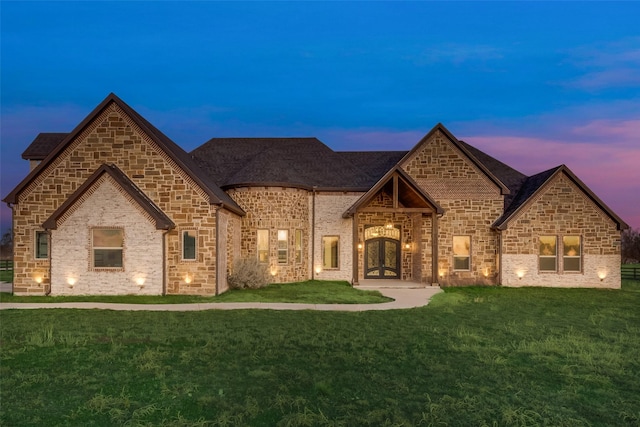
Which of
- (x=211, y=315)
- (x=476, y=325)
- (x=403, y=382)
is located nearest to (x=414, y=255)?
(x=476, y=325)

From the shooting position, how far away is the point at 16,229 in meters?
17.1

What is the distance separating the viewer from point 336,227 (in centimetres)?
2333

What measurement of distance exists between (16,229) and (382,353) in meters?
16.2

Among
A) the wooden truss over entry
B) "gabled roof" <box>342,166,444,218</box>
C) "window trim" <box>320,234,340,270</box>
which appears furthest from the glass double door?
"gabled roof" <box>342,166,444,218</box>

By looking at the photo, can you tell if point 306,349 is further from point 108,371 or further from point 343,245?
point 343,245

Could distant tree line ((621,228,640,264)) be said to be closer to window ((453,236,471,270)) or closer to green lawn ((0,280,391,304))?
window ((453,236,471,270))

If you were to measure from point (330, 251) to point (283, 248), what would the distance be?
2889mm

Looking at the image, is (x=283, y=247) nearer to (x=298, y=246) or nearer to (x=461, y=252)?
(x=298, y=246)

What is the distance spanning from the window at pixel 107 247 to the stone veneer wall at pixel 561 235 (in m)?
18.0

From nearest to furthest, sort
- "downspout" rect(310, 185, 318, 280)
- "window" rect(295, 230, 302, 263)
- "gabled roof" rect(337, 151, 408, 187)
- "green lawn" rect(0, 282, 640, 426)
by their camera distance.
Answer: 1. "green lawn" rect(0, 282, 640, 426)
2. "window" rect(295, 230, 302, 263)
3. "downspout" rect(310, 185, 318, 280)
4. "gabled roof" rect(337, 151, 408, 187)

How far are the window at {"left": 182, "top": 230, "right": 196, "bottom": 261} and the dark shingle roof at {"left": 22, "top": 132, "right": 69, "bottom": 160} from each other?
37.9 feet

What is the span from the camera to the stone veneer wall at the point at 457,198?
22297 millimetres

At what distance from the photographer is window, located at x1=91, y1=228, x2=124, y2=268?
54.2 feet

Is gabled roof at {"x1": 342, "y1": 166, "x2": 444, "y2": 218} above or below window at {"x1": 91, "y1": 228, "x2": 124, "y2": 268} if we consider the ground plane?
above
